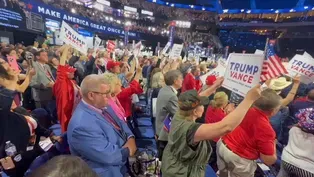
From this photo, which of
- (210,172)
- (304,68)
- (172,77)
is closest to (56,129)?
(172,77)

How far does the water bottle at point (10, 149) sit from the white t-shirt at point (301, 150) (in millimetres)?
2664

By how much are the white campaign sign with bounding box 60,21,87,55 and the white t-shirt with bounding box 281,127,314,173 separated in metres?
4.52

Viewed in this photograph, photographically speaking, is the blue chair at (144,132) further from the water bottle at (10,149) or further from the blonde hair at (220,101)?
the water bottle at (10,149)

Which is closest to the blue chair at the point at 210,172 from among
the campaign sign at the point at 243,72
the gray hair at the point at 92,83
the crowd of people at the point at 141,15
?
the campaign sign at the point at 243,72

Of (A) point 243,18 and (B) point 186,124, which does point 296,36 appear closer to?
(A) point 243,18

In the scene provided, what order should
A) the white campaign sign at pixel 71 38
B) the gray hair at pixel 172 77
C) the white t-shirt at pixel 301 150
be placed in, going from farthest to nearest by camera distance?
the white campaign sign at pixel 71 38 → the gray hair at pixel 172 77 → the white t-shirt at pixel 301 150

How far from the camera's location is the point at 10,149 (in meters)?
2.14

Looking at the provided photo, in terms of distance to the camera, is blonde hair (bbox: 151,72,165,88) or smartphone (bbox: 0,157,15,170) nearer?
smartphone (bbox: 0,157,15,170)

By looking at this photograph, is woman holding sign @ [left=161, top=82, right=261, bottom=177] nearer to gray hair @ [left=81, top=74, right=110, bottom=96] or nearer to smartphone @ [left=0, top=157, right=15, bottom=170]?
gray hair @ [left=81, top=74, right=110, bottom=96]

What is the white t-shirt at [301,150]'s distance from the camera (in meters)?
2.49

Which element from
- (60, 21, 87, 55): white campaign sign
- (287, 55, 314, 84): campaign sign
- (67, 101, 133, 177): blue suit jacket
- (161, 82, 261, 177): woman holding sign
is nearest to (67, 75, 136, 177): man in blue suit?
(67, 101, 133, 177): blue suit jacket

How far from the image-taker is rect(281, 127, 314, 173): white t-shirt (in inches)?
98.1

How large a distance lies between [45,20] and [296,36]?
29676 mm

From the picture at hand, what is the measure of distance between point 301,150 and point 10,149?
2740 mm
